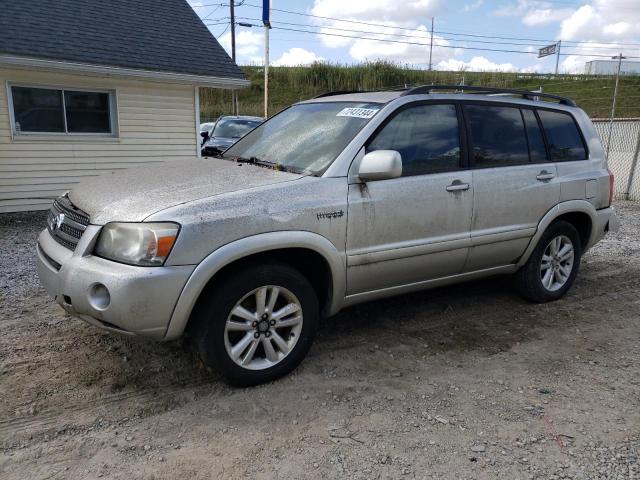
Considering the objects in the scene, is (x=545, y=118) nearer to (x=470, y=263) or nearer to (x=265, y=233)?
(x=470, y=263)

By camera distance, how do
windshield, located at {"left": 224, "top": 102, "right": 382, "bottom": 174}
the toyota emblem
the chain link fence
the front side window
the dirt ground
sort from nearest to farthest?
the dirt ground
the toyota emblem
windshield, located at {"left": 224, "top": 102, "right": 382, "bottom": 174}
the front side window
the chain link fence

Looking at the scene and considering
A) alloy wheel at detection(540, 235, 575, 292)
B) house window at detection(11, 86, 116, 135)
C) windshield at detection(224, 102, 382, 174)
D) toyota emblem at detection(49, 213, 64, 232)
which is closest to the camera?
toyota emblem at detection(49, 213, 64, 232)

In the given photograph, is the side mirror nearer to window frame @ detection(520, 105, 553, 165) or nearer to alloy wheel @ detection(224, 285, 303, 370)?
alloy wheel @ detection(224, 285, 303, 370)

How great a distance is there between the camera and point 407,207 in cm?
373

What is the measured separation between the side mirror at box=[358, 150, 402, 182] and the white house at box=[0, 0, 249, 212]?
5.40m

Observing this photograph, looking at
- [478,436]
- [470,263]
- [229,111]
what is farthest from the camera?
[229,111]

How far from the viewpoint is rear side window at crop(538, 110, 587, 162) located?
187 inches

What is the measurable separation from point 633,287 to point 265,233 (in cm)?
443

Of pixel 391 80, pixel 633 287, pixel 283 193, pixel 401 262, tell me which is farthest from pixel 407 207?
pixel 391 80

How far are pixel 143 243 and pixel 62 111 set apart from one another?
7.51 m

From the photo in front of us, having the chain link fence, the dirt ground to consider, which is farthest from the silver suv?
the chain link fence

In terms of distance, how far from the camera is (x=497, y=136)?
439 centimetres

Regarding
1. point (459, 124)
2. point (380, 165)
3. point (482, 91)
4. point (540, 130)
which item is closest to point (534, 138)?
point (540, 130)

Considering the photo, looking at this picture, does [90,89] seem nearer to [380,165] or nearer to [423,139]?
[423,139]
